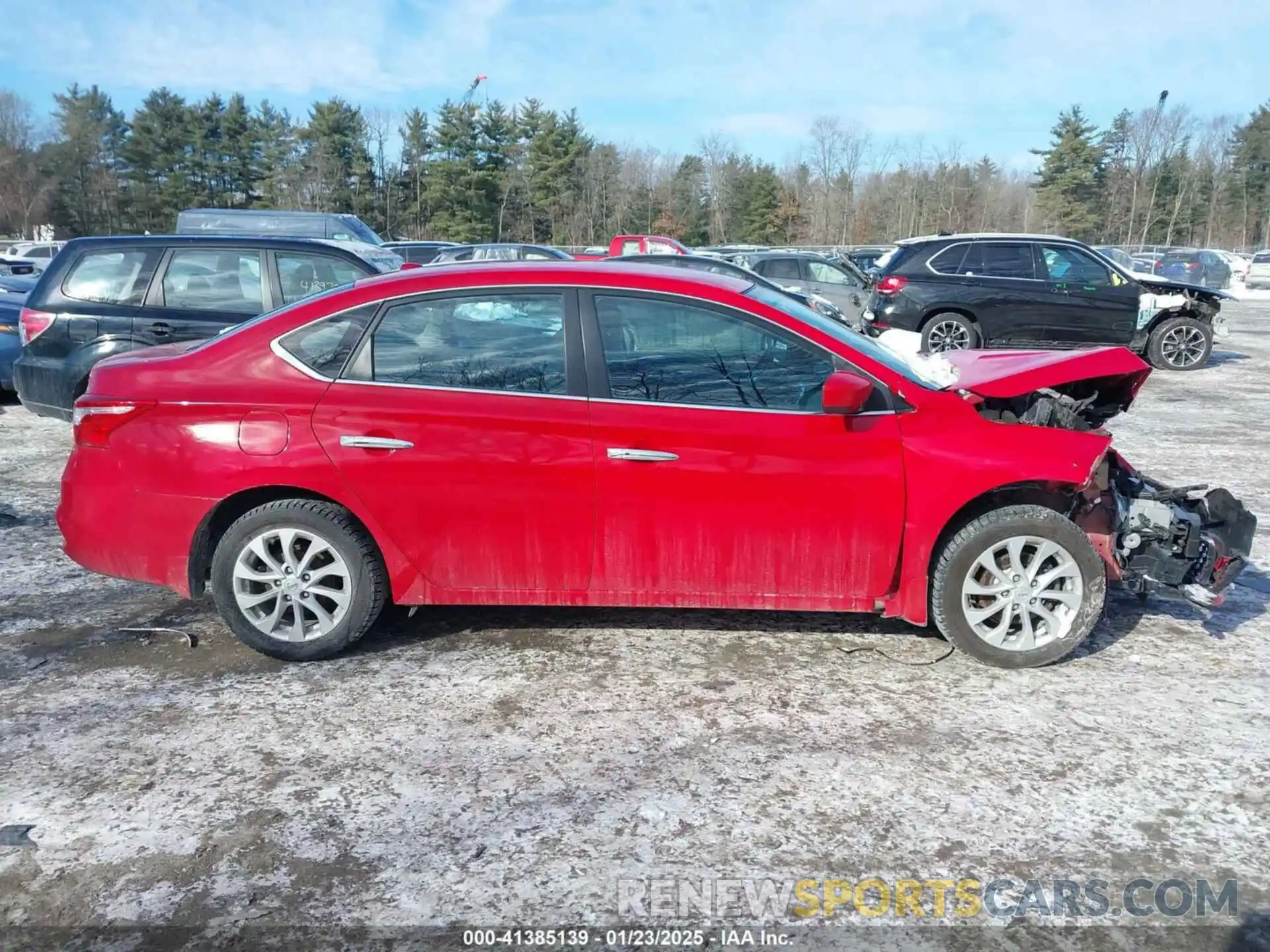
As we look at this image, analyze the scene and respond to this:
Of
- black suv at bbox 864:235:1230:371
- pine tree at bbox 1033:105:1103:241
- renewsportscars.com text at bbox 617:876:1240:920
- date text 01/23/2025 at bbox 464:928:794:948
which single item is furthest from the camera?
pine tree at bbox 1033:105:1103:241

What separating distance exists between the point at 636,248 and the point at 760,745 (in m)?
19.0

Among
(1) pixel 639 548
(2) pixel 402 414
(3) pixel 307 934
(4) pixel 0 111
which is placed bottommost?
(3) pixel 307 934

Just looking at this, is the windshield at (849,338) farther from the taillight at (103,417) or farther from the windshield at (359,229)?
the windshield at (359,229)

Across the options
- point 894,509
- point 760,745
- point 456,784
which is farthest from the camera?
point 894,509

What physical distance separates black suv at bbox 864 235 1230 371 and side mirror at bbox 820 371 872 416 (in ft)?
29.7

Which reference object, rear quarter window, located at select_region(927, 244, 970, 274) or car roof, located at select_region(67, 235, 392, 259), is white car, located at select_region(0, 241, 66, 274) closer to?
car roof, located at select_region(67, 235, 392, 259)

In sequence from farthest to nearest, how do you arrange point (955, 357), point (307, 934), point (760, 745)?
point (955, 357) < point (760, 745) < point (307, 934)

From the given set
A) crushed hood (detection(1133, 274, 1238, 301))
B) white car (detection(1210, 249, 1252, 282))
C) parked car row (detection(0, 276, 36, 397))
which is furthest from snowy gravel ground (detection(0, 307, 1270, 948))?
white car (detection(1210, 249, 1252, 282))

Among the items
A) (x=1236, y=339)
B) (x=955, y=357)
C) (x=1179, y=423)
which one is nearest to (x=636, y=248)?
(x=1236, y=339)

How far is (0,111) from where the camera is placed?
62938 millimetres

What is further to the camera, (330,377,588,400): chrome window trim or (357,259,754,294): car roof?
(357,259,754,294): car roof

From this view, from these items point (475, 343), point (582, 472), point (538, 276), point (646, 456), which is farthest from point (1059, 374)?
point (475, 343)

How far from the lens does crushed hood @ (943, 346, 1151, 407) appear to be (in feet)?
13.8

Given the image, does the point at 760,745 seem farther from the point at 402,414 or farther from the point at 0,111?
the point at 0,111
